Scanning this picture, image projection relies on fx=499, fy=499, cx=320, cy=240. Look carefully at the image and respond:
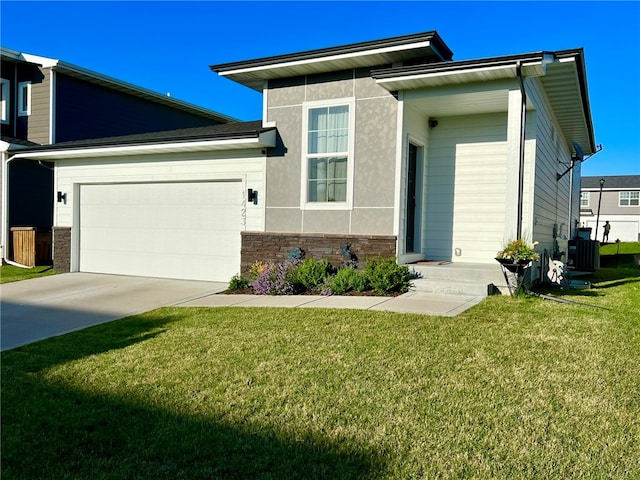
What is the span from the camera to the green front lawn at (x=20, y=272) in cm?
1171

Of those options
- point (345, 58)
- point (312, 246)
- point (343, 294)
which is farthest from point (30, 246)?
point (345, 58)

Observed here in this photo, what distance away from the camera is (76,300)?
891 cm

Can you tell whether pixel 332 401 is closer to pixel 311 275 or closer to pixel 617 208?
pixel 311 275

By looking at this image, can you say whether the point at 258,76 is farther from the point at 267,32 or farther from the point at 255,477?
the point at 255,477

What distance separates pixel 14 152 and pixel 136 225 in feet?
14.8

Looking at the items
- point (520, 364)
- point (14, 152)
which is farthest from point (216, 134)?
point (520, 364)

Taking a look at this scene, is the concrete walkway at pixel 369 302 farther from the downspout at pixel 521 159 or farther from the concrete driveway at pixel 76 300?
the downspout at pixel 521 159

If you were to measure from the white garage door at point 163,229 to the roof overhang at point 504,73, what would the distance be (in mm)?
4216

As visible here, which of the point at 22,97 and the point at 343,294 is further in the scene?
the point at 22,97

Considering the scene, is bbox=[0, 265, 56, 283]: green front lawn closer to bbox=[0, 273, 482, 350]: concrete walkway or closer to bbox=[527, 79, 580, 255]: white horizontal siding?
bbox=[0, 273, 482, 350]: concrete walkway

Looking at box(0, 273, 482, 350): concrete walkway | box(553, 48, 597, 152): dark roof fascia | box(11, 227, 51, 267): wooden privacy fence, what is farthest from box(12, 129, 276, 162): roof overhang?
box(553, 48, 597, 152): dark roof fascia

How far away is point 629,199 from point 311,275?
133ft

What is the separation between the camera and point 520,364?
14.9ft

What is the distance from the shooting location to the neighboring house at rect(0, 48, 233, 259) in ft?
48.3
